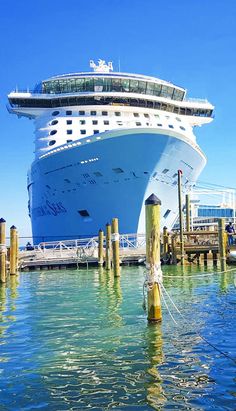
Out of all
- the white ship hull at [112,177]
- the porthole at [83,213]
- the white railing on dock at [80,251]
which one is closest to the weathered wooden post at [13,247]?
the white railing on dock at [80,251]

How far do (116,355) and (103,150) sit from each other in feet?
69.3

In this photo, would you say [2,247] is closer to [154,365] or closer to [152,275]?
[152,275]

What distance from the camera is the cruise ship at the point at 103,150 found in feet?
89.2

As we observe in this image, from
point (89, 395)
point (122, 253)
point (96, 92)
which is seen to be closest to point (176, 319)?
point (89, 395)

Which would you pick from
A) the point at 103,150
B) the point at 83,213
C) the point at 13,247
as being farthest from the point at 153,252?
the point at 83,213

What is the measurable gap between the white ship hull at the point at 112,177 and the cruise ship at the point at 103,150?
0.06 meters

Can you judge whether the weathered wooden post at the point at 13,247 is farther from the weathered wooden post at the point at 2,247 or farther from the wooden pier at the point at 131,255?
the wooden pier at the point at 131,255

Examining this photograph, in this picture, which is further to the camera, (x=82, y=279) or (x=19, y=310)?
(x=82, y=279)

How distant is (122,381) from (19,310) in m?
6.37

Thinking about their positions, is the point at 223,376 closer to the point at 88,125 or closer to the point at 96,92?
the point at 88,125

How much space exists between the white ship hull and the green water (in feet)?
49.3

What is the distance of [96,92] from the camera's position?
1426 inches

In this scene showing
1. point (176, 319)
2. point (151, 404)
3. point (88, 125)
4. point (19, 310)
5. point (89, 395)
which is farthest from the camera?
point (88, 125)

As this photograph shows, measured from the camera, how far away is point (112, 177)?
27.3m
